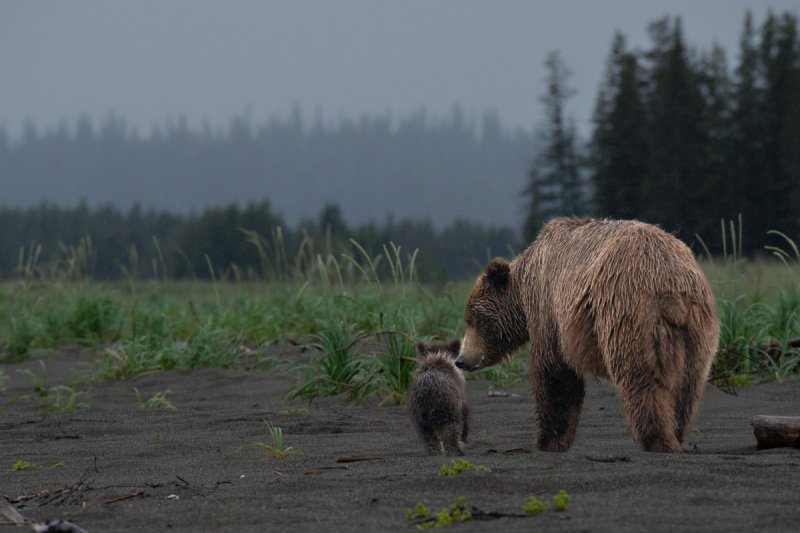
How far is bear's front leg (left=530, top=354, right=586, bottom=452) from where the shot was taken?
18.7 feet

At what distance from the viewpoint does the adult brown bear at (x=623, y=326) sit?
4660mm

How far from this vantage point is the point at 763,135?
57188 millimetres

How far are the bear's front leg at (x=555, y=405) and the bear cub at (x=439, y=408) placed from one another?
45 cm

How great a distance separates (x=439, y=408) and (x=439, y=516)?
2.11m

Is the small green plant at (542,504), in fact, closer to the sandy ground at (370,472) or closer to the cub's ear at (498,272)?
the sandy ground at (370,472)

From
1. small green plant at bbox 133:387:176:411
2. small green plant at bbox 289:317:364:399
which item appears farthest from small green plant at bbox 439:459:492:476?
small green plant at bbox 133:387:176:411

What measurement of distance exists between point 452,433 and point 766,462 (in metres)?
1.77

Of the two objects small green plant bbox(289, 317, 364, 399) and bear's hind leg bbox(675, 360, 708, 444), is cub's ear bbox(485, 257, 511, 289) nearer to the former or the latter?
bear's hind leg bbox(675, 360, 708, 444)

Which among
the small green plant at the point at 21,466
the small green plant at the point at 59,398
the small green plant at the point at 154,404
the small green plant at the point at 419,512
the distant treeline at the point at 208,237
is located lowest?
the distant treeline at the point at 208,237

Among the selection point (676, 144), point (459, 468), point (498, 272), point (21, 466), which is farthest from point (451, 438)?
point (676, 144)

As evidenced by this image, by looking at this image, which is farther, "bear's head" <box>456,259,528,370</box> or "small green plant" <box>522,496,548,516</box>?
"bear's head" <box>456,259,528,370</box>

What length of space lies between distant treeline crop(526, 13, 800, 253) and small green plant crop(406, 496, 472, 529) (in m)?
47.9

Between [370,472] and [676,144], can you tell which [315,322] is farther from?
[676,144]

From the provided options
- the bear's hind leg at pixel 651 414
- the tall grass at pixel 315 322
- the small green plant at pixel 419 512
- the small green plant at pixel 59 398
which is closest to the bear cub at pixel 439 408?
the bear's hind leg at pixel 651 414
